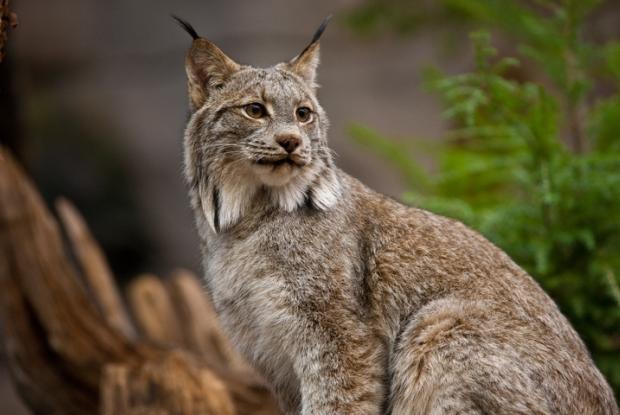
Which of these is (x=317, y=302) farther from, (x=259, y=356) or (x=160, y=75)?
(x=160, y=75)

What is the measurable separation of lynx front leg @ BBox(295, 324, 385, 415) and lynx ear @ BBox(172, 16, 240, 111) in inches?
65.9

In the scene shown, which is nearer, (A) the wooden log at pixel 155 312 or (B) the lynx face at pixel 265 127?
(B) the lynx face at pixel 265 127

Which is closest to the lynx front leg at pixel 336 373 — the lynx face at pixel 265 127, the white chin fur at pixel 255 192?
the white chin fur at pixel 255 192

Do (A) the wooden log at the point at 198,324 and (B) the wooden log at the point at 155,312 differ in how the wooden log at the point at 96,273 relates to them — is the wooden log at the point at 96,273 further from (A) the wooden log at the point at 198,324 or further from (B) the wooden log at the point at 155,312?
(A) the wooden log at the point at 198,324

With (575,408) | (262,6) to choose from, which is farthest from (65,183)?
(575,408)

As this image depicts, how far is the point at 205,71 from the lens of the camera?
5066 mm

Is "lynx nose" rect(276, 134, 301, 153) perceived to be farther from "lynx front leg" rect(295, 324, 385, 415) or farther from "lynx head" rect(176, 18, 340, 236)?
"lynx front leg" rect(295, 324, 385, 415)

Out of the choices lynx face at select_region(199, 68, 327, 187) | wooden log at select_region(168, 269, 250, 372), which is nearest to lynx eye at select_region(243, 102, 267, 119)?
lynx face at select_region(199, 68, 327, 187)

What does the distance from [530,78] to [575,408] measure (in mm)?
9481

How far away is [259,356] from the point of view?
4.98 metres

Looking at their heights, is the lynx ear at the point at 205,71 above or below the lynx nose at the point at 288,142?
above

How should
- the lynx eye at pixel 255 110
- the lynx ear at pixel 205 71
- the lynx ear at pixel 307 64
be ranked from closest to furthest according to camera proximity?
the lynx eye at pixel 255 110 → the lynx ear at pixel 205 71 → the lynx ear at pixel 307 64

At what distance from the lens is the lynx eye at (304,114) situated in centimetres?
493

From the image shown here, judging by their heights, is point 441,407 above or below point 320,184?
below
